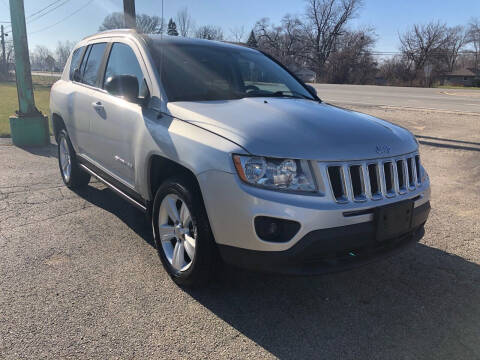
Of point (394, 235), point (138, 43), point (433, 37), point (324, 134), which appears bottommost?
point (394, 235)

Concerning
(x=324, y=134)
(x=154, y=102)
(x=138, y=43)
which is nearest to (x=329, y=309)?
(x=324, y=134)

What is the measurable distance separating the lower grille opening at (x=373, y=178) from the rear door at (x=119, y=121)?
1.79 m

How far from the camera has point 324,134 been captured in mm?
2684

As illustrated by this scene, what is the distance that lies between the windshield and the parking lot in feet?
4.80

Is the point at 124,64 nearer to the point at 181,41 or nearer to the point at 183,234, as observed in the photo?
the point at 181,41

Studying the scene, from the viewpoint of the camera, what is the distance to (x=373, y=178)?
266 cm

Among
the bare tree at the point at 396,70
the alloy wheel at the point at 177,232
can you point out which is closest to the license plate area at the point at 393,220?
the alloy wheel at the point at 177,232

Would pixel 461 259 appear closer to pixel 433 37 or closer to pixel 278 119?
pixel 278 119

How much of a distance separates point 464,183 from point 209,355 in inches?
201

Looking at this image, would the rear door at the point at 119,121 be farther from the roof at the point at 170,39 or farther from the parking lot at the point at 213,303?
the parking lot at the point at 213,303

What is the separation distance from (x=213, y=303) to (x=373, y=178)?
4.52 ft

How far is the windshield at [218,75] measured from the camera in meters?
3.41

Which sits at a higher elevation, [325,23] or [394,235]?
[325,23]

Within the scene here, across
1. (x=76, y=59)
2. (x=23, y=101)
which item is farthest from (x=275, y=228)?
(x=23, y=101)
